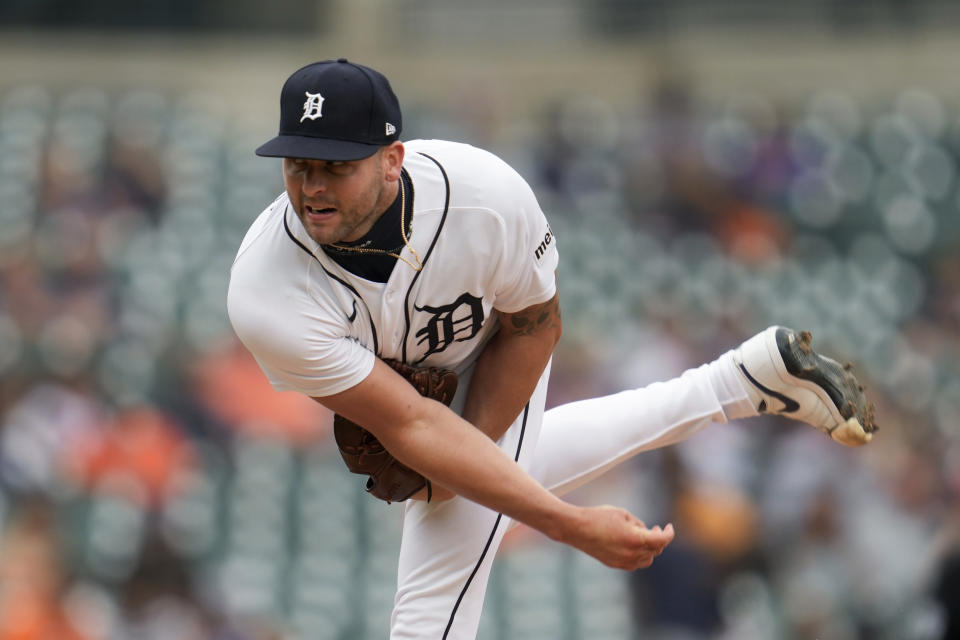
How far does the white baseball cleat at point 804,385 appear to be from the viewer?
4211mm

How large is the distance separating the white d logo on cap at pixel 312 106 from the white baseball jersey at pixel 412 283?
35 centimetres

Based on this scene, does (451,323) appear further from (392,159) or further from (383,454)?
(392,159)

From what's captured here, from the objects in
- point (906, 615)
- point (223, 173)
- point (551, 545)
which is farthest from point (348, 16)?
point (906, 615)

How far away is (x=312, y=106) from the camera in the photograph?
3.34 metres

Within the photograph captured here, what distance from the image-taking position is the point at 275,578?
796 cm

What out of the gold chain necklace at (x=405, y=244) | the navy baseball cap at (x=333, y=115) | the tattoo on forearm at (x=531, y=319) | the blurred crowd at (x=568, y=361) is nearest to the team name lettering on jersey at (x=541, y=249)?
the tattoo on forearm at (x=531, y=319)

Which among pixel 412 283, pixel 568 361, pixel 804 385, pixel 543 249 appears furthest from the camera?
pixel 568 361

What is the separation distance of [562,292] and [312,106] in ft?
22.9

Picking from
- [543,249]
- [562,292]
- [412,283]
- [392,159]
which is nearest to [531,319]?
[543,249]

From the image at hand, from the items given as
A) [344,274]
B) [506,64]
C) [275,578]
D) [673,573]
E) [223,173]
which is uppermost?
[344,274]

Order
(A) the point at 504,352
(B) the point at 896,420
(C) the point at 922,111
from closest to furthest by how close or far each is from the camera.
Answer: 1. (A) the point at 504,352
2. (B) the point at 896,420
3. (C) the point at 922,111

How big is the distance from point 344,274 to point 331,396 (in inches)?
13.3

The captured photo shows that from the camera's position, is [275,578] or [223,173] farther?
[223,173]

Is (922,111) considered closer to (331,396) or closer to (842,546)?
(842,546)
